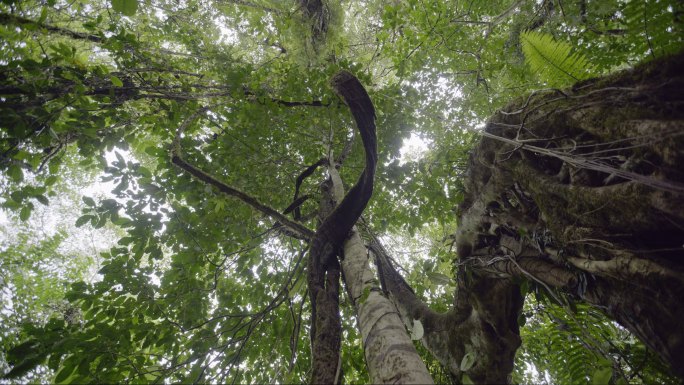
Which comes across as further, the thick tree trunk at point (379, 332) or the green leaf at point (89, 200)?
the green leaf at point (89, 200)

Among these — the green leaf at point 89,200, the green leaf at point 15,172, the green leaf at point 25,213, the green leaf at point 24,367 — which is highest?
the green leaf at point 89,200

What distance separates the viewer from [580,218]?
74.2 inches

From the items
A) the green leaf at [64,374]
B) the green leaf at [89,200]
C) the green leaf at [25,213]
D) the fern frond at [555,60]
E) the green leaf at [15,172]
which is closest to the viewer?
the fern frond at [555,60]

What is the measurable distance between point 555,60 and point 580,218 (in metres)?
1.34

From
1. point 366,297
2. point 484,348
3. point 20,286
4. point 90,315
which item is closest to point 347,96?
point 366,297

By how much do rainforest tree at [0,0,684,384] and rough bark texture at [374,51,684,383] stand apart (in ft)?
0.04

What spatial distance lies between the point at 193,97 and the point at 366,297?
3825 mm

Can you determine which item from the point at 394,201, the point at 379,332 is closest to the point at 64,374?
the point at 379,332

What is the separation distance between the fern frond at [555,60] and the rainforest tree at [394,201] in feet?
0.06

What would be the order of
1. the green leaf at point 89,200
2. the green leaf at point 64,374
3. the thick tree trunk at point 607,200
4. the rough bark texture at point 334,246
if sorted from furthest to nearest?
the green leaf at point 89,200
the green leaf at point 64,374
the rough bark texture at point 334,246
the thick tree trunk at point 607,200

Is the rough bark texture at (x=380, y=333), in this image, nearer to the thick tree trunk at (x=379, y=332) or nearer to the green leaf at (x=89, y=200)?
the thick tree trunk at (x=379, y=332)

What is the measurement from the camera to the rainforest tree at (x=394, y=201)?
1656 mm

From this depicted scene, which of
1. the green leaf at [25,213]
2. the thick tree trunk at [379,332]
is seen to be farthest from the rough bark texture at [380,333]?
the green leaf at [25,213]

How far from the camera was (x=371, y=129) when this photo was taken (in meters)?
2.81
